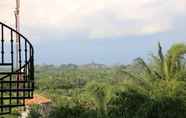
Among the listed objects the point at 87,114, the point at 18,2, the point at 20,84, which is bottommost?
the point at 87,114

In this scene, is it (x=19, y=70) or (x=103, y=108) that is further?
(x=103, y=108)

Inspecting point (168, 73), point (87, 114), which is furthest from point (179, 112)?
point (87, 114)

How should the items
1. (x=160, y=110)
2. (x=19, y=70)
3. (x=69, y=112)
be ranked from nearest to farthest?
(x=19, y=70) < (x=160, y=110) < (x=69, y=112)

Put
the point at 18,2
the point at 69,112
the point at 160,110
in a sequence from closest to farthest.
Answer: the point at 18,2, the point at 160,110, the point at 69,112

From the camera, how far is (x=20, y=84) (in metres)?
10.4

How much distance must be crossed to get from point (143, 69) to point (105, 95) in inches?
57.5

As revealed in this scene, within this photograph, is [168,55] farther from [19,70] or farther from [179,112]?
[19,70]

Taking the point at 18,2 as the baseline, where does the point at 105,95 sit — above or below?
below

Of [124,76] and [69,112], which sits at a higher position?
[124,76]

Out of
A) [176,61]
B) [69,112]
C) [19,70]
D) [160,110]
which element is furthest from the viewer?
[69,112]

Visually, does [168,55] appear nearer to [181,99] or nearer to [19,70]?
[181,99]

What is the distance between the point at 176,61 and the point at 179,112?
178 cm

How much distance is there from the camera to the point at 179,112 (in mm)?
15844

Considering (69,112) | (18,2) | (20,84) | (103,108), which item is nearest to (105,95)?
(103,108)
